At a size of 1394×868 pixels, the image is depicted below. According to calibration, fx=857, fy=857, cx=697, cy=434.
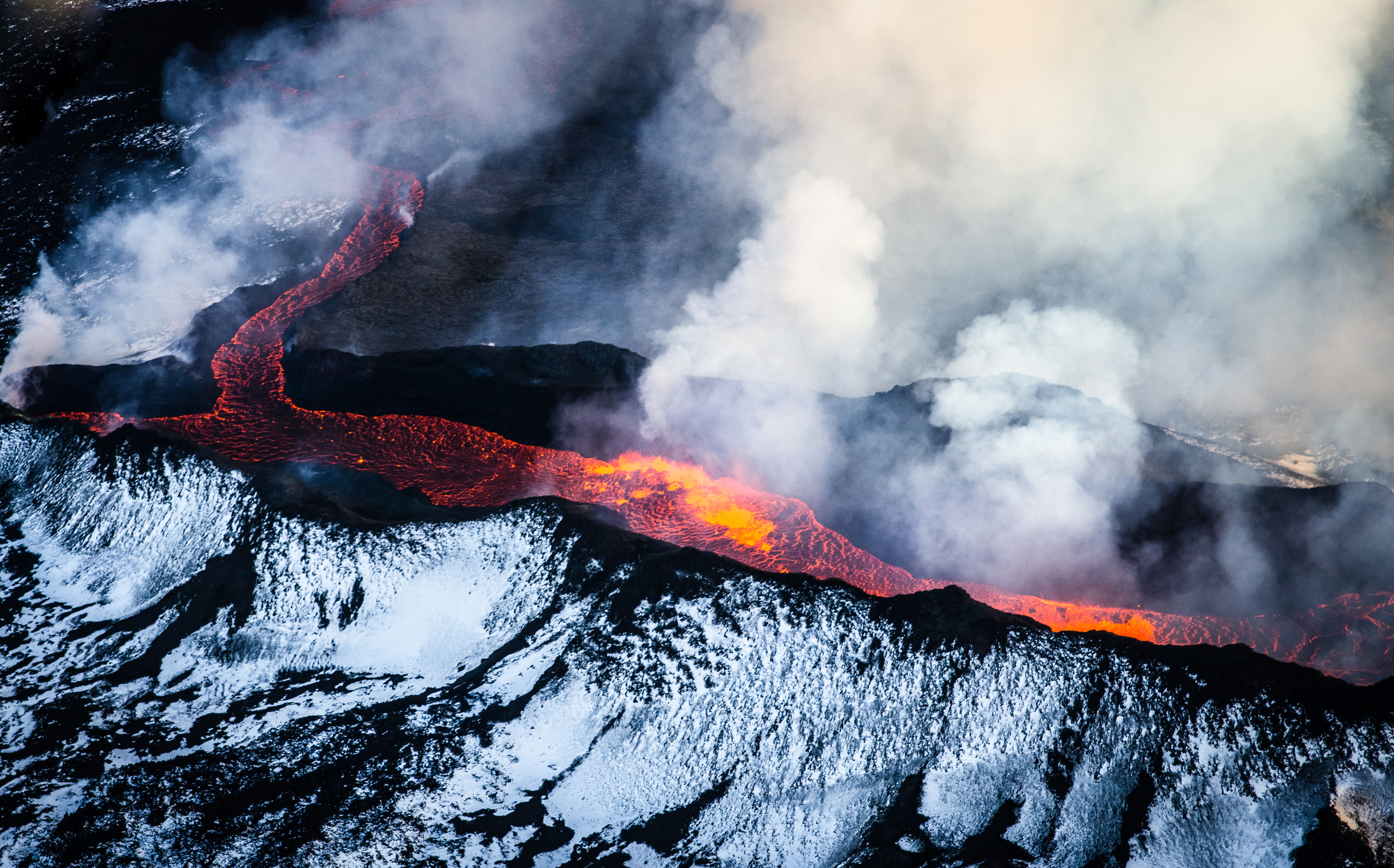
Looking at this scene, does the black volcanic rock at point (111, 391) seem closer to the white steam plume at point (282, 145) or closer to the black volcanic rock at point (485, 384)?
the white steam plume at point (282, 145)

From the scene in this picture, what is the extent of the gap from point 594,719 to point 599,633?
3.45ft

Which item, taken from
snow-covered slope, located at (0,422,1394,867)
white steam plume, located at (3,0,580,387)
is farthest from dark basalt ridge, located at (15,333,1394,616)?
snow-covered slope, located at (0,422,1394,867)

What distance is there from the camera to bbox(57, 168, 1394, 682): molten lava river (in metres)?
11.4

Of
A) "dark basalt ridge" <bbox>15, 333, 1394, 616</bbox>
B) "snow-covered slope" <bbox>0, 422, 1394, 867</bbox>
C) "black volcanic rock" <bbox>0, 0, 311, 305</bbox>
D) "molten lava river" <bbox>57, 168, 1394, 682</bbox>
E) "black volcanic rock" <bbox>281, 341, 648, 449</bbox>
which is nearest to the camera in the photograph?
"snow-covered slope" <bbox>0, 422, 1394, 867</bbox>

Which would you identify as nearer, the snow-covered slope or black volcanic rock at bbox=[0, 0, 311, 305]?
the snow-covered slope

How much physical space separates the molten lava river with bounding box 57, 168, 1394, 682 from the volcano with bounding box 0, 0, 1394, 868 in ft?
0.22

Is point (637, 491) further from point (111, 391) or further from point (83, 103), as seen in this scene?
point (83, 103)

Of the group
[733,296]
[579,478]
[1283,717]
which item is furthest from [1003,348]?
[1283,717]

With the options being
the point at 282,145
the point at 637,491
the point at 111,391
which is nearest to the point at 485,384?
the point at 637,491

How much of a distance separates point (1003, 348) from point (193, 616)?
1580 cm

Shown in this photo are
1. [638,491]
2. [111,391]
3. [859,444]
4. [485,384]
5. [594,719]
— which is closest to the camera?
[594,719]

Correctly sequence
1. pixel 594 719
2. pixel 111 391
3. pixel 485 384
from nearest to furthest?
pixel 594 719 → pixel 485 384 → pixel 111 391

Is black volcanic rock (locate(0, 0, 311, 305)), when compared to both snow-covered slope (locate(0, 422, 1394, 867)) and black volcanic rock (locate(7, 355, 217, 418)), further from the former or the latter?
snow-covered slope (locate(0, 422, 1394, 867))

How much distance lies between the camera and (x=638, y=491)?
14203mm
